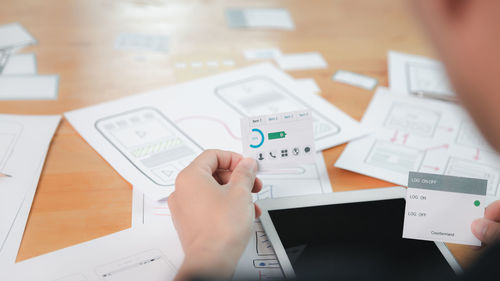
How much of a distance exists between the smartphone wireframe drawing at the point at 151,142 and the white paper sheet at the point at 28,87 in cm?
17

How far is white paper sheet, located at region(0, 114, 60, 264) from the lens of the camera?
2.24ft

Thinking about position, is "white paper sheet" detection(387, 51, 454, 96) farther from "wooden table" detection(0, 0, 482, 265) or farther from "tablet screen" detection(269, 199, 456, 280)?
"tablet screen" detection(269, 199, 456, 280)

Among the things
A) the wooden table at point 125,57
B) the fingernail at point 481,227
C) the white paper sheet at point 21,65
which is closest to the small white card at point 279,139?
the wooden table at point 125,57

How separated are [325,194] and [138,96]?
0.48 meters

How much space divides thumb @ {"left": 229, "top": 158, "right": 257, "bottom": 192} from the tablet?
7cm

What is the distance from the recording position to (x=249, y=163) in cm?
70

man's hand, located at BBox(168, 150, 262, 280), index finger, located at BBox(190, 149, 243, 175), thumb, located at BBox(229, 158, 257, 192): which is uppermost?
index finger, located at BBox(190, 149, 243, 175)

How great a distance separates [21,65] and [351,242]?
844 millimetres

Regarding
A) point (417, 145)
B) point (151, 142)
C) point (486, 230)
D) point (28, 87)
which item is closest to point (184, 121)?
point (151, 142)

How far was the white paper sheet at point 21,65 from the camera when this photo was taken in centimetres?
107

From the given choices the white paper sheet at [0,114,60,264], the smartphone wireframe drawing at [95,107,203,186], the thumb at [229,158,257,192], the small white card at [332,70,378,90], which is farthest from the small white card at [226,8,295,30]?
the thumb at [229,158,257,192]

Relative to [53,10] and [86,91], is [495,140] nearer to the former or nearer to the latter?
[86,91]

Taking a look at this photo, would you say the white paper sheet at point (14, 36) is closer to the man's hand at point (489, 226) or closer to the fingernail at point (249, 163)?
the fingernail at point (249, 163)

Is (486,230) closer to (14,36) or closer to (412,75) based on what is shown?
(412,75)
